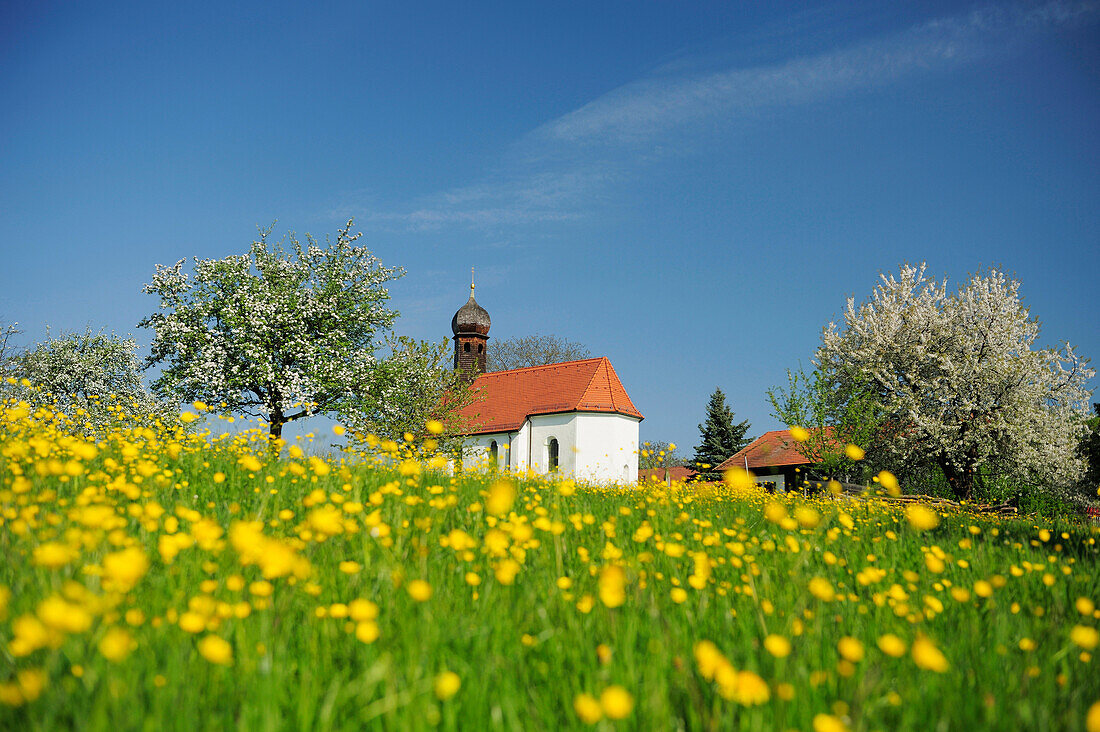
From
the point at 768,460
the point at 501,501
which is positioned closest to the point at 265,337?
the point at 501,501

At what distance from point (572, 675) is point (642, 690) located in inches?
14.1

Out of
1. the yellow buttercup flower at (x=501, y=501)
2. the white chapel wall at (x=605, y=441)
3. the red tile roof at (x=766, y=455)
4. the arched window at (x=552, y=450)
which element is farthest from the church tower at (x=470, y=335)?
the yellow buttercup flower at (x=501, y=501)

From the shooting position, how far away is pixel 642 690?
82.4 inches

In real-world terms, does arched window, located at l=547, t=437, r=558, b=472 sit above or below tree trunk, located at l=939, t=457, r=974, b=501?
above

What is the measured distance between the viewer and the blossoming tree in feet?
81.5

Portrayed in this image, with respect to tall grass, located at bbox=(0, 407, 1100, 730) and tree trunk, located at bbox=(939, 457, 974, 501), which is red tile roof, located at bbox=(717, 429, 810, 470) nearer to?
tree trunk, located at bbox=(939, 457, 974, 501)

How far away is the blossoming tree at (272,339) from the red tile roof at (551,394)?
9.49m

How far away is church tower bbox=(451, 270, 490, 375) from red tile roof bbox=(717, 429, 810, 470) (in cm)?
1987

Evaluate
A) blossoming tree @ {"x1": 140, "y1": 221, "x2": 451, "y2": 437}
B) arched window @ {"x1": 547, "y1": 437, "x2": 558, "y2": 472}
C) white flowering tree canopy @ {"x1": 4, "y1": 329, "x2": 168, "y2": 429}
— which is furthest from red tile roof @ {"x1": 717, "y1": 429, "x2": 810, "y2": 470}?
white flowering tree canopy @ {"x1": 4, "y1": 329, "x2": 168, "y2": 429}

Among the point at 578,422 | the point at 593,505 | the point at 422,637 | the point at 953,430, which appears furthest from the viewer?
the point at 578,422

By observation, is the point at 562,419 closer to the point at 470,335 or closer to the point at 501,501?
the point at 470,335

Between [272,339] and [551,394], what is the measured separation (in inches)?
677

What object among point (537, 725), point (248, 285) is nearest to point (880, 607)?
point (537, 725)

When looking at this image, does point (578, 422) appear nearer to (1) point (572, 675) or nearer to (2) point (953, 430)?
(2) point (953, 430)
